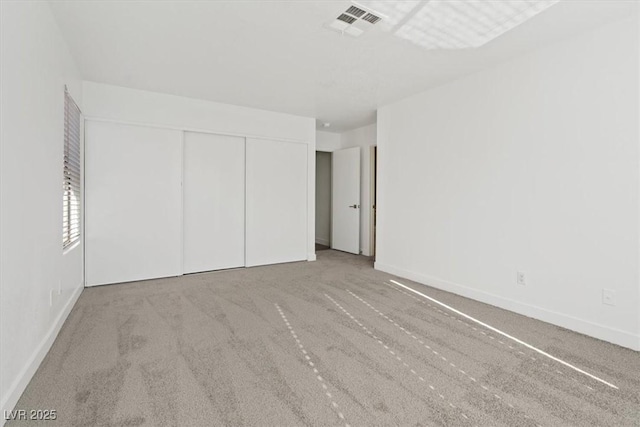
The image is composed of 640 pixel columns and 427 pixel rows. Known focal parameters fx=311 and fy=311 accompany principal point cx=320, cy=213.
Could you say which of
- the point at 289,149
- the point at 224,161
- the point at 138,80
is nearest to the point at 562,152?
the point at 289,149

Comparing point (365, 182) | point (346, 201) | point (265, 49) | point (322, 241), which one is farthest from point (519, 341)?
point (322, 241)

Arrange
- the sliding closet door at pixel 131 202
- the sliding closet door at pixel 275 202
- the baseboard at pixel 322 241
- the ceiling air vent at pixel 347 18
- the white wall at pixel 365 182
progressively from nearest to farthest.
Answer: the ceiling air vent at pixel 347 18 → the sliding closet door at pixel 131 202 → the sliding closet door at pixel 275 202 → the white wall at pixel 365 182 → the baseboard at pixel 322 241

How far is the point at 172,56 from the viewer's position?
302cm

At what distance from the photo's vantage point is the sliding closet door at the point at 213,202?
4.35 meters

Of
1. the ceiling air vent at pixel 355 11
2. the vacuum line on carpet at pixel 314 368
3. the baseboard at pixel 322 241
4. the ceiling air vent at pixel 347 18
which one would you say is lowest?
the vacuum line on carpet at pixel 314 368

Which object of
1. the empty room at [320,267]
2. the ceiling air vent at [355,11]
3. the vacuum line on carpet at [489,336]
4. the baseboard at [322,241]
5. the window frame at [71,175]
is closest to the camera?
the empty room at [320,267]

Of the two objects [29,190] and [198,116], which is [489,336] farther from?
[198,116]

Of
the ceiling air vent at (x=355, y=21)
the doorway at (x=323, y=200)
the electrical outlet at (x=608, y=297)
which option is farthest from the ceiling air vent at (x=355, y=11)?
the doorway at (x=323, y=200)

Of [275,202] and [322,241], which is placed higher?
[275,202]

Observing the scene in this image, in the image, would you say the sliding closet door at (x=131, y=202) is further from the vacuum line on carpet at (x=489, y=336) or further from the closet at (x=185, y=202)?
the vacuum line on carpet at (x=489, y=336)

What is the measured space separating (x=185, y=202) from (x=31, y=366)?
268 centimetres

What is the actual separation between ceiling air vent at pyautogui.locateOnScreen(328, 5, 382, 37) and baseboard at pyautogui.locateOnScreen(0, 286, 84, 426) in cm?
304

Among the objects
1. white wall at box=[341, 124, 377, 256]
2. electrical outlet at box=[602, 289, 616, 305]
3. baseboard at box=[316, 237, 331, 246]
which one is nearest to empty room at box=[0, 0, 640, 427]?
electrical outlet at box=[602, 289, 616, 305]

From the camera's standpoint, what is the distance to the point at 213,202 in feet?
14.8
